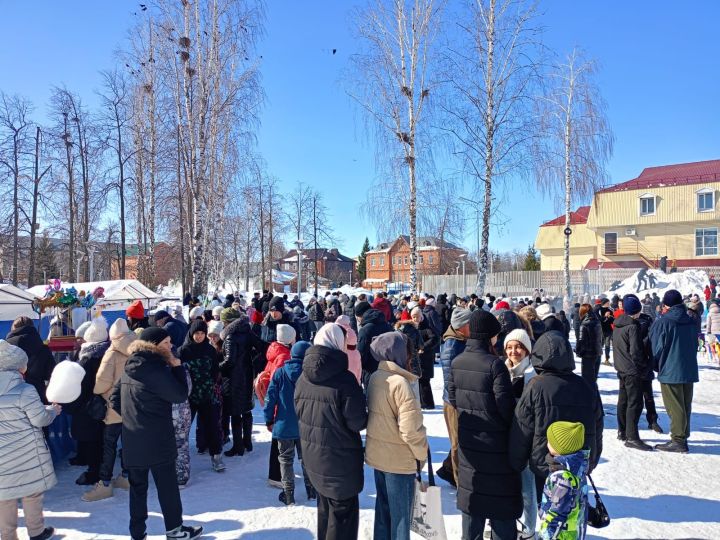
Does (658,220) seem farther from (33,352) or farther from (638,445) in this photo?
(33,352)

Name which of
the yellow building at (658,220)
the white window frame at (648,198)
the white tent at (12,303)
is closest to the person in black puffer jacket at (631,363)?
the white tent at (12,303)

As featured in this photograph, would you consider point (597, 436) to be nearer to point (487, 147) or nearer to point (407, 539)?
point (407, 539)

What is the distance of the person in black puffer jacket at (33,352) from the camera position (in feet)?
16.6

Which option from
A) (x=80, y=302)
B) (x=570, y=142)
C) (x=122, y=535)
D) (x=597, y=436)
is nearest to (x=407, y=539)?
(x=597, y=436)

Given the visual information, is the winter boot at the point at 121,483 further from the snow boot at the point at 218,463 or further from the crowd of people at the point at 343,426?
the snow boot at the point at 218,463

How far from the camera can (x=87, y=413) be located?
194 inches

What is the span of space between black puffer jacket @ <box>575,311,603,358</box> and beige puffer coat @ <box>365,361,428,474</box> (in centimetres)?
484

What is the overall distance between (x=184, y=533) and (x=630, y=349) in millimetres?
5595

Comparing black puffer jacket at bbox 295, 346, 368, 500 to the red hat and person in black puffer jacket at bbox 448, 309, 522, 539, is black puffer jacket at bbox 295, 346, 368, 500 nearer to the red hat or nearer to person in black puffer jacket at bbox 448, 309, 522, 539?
person in black puffer jacket at bbox 448, 309, 522, 539

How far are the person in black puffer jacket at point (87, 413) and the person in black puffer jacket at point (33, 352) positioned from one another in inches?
17.8

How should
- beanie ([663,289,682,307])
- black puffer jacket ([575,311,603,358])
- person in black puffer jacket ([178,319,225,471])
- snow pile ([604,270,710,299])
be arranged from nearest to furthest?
person in black puffer jacket ([178,319,225,471])
beanie ([663,289,682,307])
black puffer jacket ([575,311,603,358])
snow pile ([604,270,710,299])

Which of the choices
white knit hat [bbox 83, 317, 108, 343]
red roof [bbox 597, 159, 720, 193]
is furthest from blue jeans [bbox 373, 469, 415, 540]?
red roof [bbox 597, 159, 720, 193]

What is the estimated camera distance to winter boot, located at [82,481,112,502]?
15.5 ft

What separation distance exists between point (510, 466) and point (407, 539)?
85 centimetres
